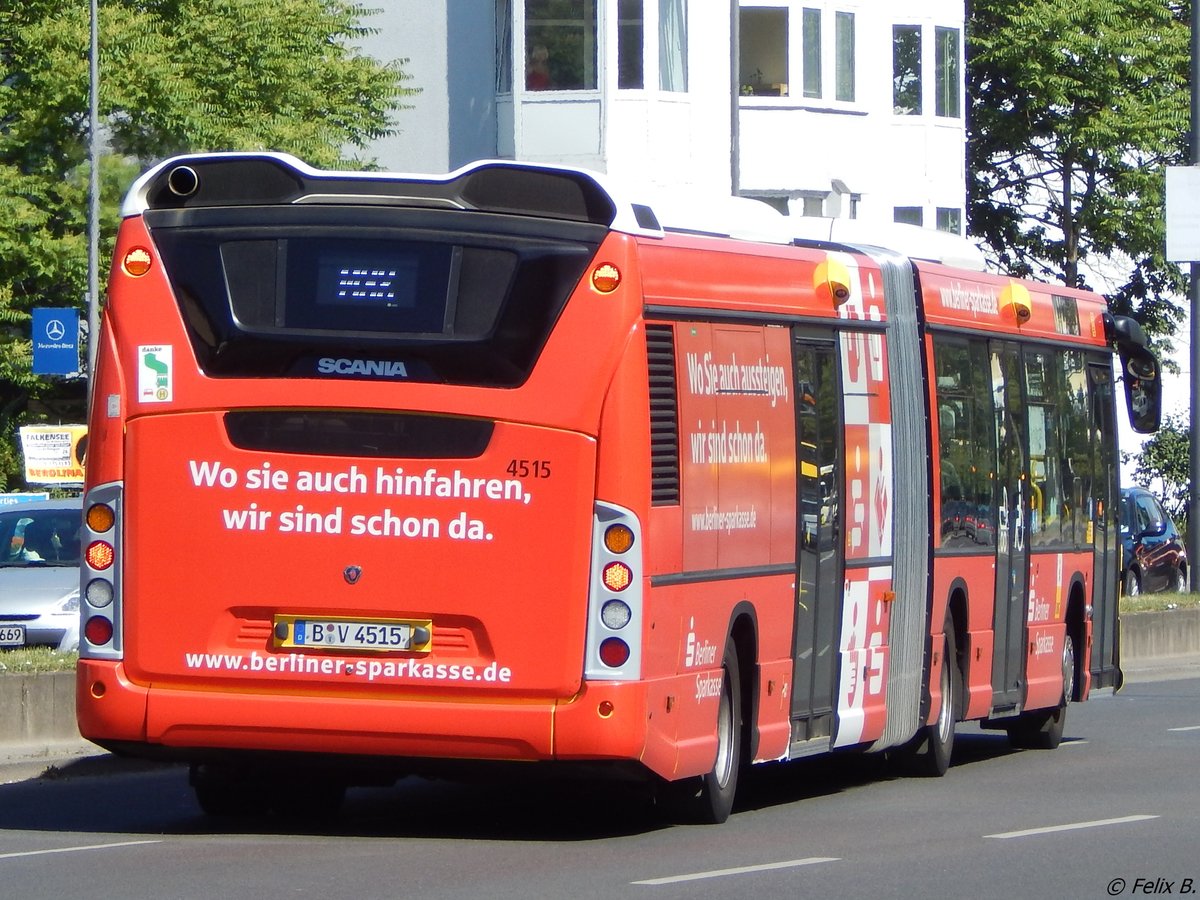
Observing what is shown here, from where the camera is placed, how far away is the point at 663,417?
39.1 ft

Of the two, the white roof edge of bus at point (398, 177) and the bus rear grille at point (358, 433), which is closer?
the bus rear grille at point (358, 433)

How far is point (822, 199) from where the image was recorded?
45.2m

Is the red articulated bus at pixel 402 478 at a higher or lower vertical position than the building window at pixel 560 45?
lower

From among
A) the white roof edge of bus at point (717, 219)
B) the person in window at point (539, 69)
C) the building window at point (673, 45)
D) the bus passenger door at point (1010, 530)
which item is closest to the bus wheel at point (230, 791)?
the white roof edge of bus at point (717, 219)

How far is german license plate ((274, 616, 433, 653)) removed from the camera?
11.5 meters

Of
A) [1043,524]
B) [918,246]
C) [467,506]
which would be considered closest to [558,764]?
[467,506]

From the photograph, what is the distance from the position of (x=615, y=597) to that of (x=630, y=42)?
106 ft

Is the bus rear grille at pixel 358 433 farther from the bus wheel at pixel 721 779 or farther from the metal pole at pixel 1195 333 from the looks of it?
the metal pole at pixel 1195 333

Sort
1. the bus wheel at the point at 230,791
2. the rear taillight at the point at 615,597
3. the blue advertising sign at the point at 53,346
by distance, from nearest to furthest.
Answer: the rear taillight at the point at 615,597
the bus wheel at the point at 230,791
the blue advertising sign at the point at 53,346

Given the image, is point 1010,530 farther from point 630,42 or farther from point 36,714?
point 630,42

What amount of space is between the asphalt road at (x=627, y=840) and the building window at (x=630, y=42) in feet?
88.7

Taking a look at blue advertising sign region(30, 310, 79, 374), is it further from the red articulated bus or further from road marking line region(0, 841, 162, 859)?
road marking line region(0, 841, 162, 859)

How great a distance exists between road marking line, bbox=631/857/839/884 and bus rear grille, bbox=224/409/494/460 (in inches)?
84.4

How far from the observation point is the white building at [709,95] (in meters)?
42.8
